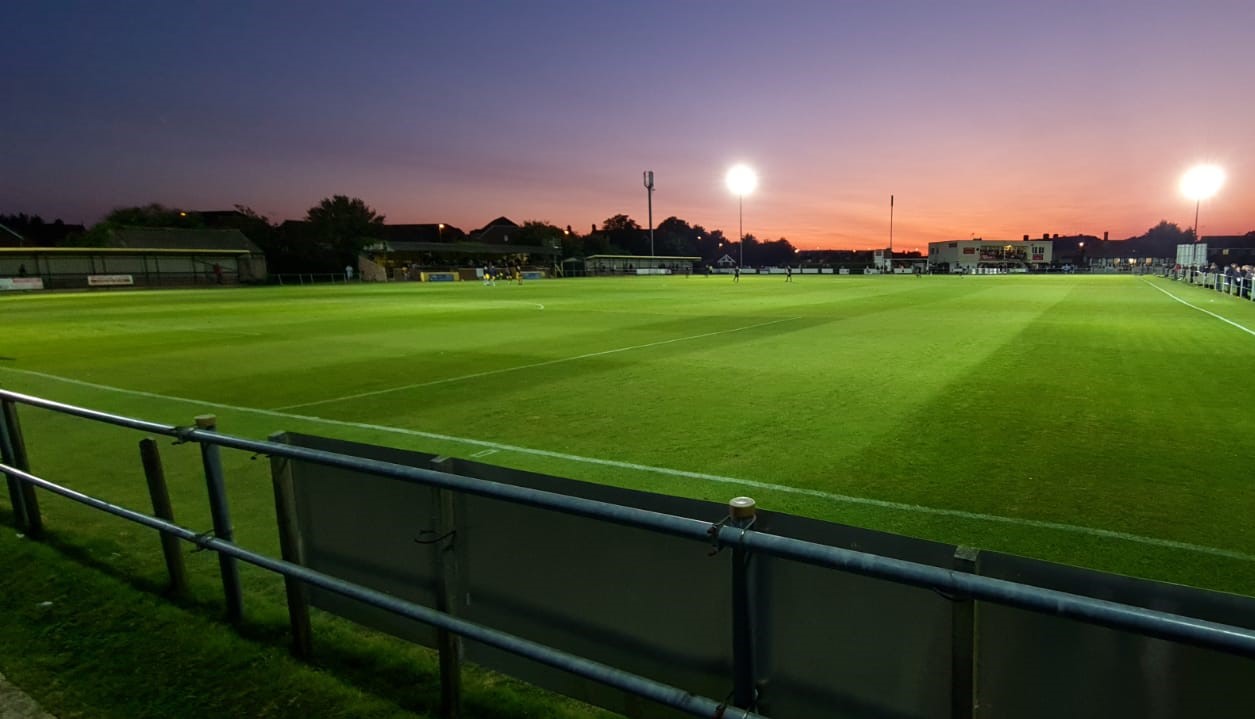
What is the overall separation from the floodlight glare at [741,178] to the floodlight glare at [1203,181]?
42226mm

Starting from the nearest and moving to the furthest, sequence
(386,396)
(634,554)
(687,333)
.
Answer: (634,554) < (386,396) < (687,333)

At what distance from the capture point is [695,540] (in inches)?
88.7

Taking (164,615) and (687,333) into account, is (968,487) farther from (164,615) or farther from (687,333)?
(687,333)

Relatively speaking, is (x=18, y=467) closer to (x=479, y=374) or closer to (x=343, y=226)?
(x=479, y=374)

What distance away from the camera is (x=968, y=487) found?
623 cm

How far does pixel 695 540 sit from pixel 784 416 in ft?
23.2

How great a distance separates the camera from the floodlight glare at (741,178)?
8578 cm

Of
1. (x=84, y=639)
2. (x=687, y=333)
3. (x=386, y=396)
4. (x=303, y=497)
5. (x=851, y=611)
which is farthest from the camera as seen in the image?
(x=687, y=333)

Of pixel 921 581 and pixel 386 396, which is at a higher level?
pixel 921 581

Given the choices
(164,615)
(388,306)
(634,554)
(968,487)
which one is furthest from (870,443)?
(388,306)

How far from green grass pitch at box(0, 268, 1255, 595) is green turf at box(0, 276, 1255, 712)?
0.04 m

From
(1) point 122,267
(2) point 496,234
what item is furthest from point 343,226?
(2) point 496,234

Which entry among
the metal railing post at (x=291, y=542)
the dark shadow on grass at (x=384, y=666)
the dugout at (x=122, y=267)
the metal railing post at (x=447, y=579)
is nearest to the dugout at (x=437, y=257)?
the dugout at (x=122, y=267)

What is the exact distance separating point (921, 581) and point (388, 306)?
3324cm
